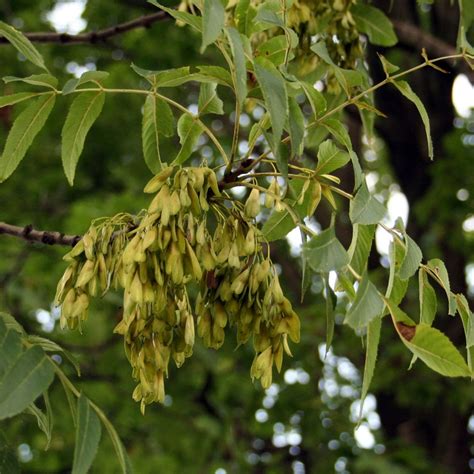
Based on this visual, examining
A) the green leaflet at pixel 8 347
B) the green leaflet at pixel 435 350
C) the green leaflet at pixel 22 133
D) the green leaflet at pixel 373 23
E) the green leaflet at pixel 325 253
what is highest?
the green leaflet at pixel 325 253

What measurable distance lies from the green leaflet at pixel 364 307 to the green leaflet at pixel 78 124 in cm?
68

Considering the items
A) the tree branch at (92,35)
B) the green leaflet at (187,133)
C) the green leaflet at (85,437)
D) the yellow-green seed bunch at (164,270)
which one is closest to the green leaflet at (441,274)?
the yellow-green seed bunch at (164,270)

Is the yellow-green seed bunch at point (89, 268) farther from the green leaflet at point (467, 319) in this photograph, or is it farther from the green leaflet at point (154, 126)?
the green leaflet at point (467, 319)

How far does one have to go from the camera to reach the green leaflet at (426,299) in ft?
5.28

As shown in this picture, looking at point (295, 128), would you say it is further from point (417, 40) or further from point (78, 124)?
point (417, 40)

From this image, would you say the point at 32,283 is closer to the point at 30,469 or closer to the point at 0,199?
the point at 0,199

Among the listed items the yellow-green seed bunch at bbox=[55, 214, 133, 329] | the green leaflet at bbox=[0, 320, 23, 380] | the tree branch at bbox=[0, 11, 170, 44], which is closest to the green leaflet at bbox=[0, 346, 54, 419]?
the green leaflet at bbox=[0, 320, 23, 380]

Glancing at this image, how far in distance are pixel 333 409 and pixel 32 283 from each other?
2.09 m

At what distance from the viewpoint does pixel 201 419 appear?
16.6 ft

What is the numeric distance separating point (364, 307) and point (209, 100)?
0.57m

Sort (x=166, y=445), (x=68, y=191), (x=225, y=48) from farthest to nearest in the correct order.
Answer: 1. (x=68, y=191)
2. (x=166, y=445)
3. (x=225, y=48)

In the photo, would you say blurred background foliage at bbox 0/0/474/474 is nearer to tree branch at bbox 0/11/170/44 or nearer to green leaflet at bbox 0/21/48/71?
tree branch at bbox 0/11/170/44

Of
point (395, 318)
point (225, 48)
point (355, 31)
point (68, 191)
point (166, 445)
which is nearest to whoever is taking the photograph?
point (395, 318)

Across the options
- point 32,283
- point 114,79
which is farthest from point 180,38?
point 32,283
